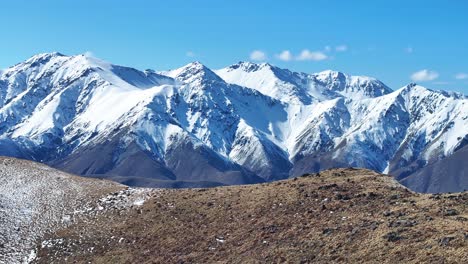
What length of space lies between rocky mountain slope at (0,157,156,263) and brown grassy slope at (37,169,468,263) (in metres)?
2.42

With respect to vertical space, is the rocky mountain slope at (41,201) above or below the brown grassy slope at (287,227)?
below

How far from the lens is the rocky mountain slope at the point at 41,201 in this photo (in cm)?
5397

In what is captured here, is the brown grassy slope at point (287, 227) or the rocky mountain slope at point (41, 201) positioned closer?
the brown grassy slope at point (287, 227)

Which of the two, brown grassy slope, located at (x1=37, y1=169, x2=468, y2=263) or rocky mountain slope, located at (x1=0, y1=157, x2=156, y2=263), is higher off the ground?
brown grassy slope, located at (x1=37, y1=169, x2=468, y2=263)

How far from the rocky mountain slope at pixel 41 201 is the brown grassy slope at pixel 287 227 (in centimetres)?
242

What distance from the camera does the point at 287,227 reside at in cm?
4625

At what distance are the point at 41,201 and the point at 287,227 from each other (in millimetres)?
29723

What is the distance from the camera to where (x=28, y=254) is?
51250 millimetres

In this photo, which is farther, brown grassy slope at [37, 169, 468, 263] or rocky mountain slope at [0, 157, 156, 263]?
rocky mountain slope at [0, 157, 156, 263]

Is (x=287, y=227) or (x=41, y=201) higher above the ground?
(x=287, y=227)

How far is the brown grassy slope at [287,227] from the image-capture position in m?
37.3

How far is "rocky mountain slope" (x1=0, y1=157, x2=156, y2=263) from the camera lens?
53969 mm

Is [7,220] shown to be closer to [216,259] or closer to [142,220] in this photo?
[142,220]

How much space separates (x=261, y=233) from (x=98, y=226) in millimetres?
17391
